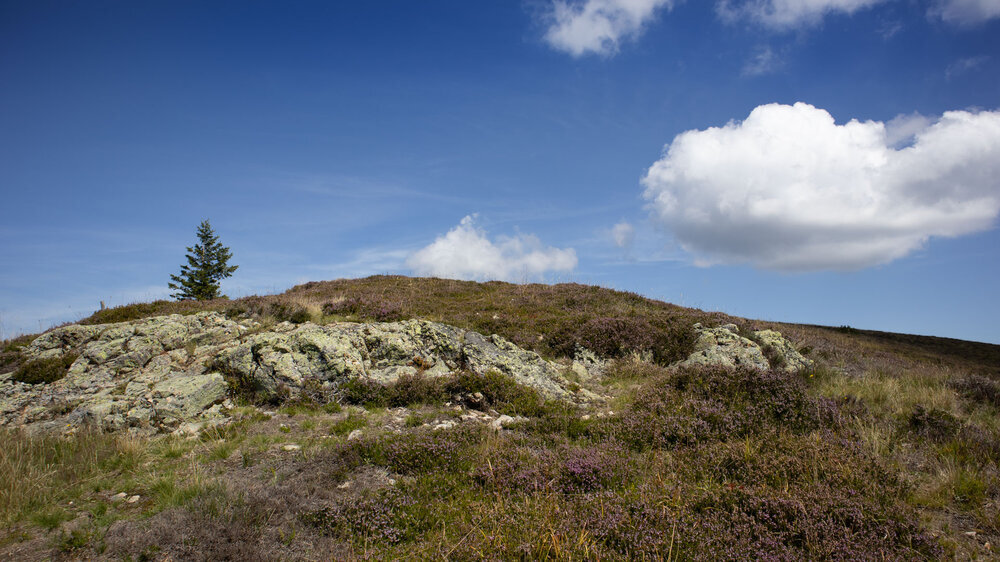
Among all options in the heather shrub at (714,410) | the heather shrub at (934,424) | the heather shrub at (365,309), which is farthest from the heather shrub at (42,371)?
the heather shrub at (934,424)

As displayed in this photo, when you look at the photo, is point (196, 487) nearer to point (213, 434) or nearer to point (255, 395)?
point (213, 434)

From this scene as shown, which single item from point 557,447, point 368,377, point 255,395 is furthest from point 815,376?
point 255,395

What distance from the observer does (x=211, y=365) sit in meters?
11.2

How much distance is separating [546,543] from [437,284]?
2337 cm

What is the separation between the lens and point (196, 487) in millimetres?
6086

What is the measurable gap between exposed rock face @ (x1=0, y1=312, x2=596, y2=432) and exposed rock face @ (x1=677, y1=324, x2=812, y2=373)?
4.52m

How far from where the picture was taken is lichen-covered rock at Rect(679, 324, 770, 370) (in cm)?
1385

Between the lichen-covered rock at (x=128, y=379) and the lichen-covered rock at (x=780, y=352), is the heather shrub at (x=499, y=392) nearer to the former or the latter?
the lichen-covered rock at (x=128, y=379)

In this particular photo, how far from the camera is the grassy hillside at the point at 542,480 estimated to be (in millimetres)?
5016

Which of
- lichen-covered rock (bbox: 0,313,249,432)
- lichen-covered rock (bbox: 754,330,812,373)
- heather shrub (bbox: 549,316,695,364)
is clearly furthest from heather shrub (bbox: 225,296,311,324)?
lichen-covered rock (bbox: 754,330,812,373)

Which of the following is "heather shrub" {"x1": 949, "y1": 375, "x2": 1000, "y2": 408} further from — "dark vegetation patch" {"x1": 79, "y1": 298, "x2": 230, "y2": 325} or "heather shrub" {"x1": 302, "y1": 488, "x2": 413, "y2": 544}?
"dark vegetation patch" {"x1": 79, "y1": 298, "x2": 230, "y2": 325}

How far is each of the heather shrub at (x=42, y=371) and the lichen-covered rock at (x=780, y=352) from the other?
19.7 m

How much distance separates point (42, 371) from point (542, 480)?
45.3ft

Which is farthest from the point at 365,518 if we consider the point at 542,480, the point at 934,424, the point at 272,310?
the point at 272,310
